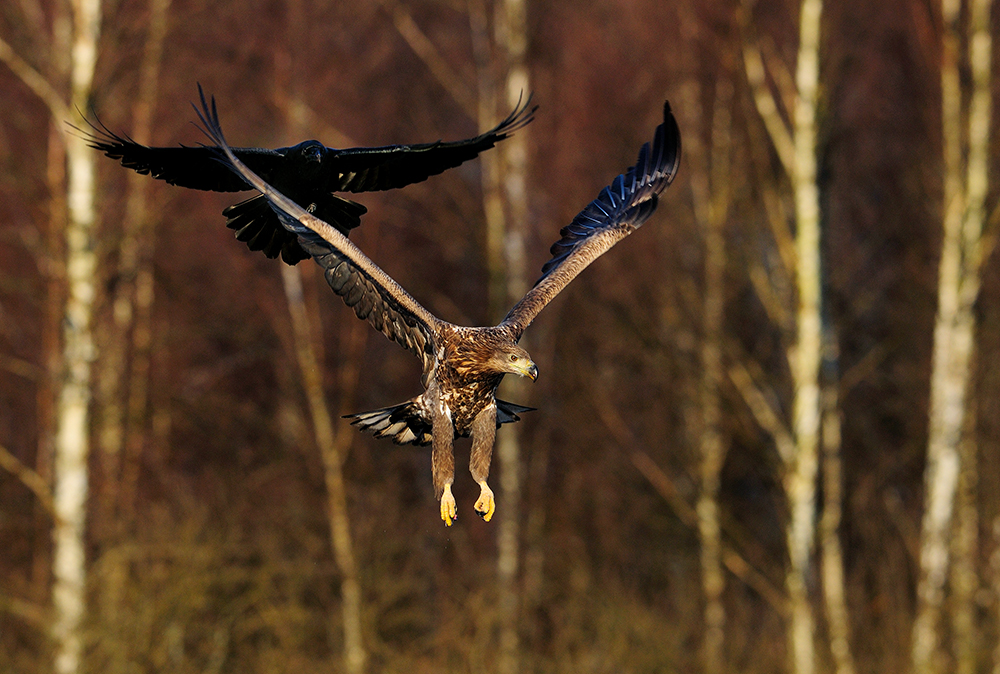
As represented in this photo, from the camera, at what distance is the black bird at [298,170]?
4.57 metres

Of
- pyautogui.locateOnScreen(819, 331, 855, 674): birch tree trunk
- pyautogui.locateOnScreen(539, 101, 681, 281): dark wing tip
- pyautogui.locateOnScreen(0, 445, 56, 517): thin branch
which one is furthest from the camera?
pyautogui.locateOnScreen(819, 331, 855, 674): birch tree trunk

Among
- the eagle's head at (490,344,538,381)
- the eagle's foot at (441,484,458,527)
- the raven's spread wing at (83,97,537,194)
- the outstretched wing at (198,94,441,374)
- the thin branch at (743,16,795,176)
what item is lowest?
the eagle's foot at (441,484,458,527)

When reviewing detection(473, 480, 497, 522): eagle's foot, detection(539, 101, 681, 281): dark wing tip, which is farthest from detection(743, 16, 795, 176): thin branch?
detection(473, 480, 497, 522): eagle's foot

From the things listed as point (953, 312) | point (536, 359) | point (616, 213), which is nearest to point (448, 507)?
point (616, 213)

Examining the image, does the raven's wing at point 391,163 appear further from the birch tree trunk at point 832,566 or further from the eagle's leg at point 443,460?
the birch tree trunk at point 832,566

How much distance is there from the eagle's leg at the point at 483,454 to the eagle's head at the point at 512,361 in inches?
9.0

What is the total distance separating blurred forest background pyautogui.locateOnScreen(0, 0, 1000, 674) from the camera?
8.91 m

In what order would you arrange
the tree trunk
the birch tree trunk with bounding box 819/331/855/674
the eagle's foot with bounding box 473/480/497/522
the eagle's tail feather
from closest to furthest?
the eagle's foot with bounding box 473/480/497/522, the eagle's tail feather, the birch tree trunk with bounding box 819/331/855/674, the tree trunk

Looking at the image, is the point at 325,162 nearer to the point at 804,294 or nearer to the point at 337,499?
the point at 804,294

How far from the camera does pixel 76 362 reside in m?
8.41

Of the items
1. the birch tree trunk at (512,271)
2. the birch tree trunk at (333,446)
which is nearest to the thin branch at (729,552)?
the birch tree trunk at (512,271)

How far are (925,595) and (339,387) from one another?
5.53 m

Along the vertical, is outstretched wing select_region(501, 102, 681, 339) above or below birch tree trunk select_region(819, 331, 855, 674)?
above

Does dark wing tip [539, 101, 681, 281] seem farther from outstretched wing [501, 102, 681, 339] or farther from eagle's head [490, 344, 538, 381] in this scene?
eagle's head [490, 344, 538, 381]
